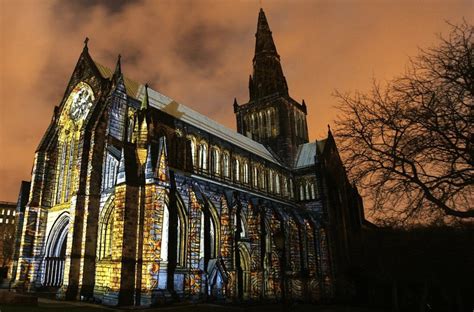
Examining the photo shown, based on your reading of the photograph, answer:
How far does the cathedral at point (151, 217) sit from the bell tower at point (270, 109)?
8.50 metres

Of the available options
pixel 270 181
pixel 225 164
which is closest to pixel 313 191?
pixel 270 181

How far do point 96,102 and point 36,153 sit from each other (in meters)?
6.55

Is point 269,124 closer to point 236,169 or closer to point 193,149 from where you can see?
point 236,169

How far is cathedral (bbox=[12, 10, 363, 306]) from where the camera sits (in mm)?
17703

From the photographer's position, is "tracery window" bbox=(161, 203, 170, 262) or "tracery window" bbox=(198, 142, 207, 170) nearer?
"tracery window" bbox=(161, 203, 170, 262)

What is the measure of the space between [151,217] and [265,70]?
116ft

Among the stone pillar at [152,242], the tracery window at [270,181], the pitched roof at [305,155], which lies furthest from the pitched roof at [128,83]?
the pitched roof at [305,155]

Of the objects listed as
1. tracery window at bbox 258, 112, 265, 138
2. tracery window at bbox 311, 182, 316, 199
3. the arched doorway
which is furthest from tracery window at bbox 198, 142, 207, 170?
tracery window at bbox 258, 112, 265, 138

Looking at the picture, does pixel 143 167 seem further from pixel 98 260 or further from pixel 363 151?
pixel 363 151

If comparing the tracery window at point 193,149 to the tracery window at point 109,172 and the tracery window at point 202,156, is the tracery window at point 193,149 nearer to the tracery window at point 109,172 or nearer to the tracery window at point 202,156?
the tracery window at point 202,156

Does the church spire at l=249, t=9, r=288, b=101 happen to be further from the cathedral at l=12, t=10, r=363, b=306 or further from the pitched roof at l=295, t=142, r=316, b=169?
the cathedral at l=12, t=10, r=363, b=306

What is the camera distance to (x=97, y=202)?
20797mm

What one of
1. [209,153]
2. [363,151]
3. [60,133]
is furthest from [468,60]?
[60,133]

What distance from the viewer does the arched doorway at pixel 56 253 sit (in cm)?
2262
